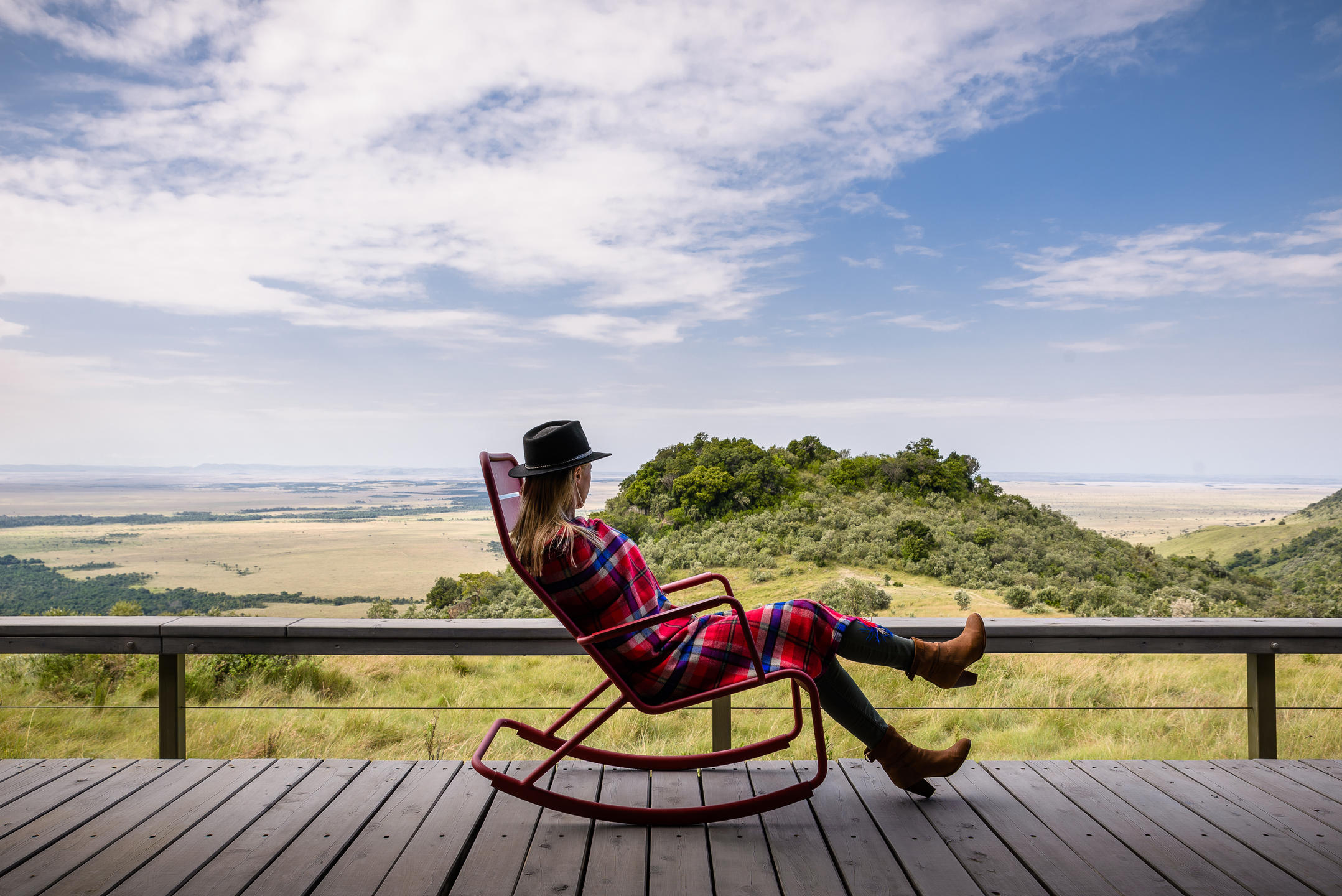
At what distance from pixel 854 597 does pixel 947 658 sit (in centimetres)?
654

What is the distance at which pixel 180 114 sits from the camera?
36.3 feet

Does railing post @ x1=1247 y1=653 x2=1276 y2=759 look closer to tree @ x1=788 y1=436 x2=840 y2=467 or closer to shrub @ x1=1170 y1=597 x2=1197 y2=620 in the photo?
shrub @ x1=1170 y1=597 x2=1197 y2=620

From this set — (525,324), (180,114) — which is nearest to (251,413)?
(525,324)

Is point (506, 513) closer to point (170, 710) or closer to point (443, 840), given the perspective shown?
point (443, 840)

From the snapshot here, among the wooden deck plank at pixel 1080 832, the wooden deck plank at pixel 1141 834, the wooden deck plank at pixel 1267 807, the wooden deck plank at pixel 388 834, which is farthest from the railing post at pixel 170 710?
the wooden deck plank at pixel 1267 807

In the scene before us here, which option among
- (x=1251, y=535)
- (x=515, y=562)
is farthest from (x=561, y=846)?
(x=1251, y=535)

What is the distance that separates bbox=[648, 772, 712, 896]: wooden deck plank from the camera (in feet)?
5.43

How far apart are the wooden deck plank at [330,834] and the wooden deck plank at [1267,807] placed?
2.39 metres

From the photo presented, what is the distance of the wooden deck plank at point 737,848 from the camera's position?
1652mm

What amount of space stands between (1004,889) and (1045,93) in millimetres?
22929

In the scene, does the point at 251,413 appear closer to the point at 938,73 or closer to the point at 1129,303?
the point at 938,73

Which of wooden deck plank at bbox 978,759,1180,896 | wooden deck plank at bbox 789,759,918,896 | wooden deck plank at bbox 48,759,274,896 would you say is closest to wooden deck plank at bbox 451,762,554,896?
wooden deck plank at bbox 789,759,918,896

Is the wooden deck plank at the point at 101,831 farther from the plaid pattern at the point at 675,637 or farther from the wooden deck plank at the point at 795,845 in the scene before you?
the wooden deck plank at the point at 795,845

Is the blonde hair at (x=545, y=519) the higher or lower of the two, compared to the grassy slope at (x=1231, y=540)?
higher
